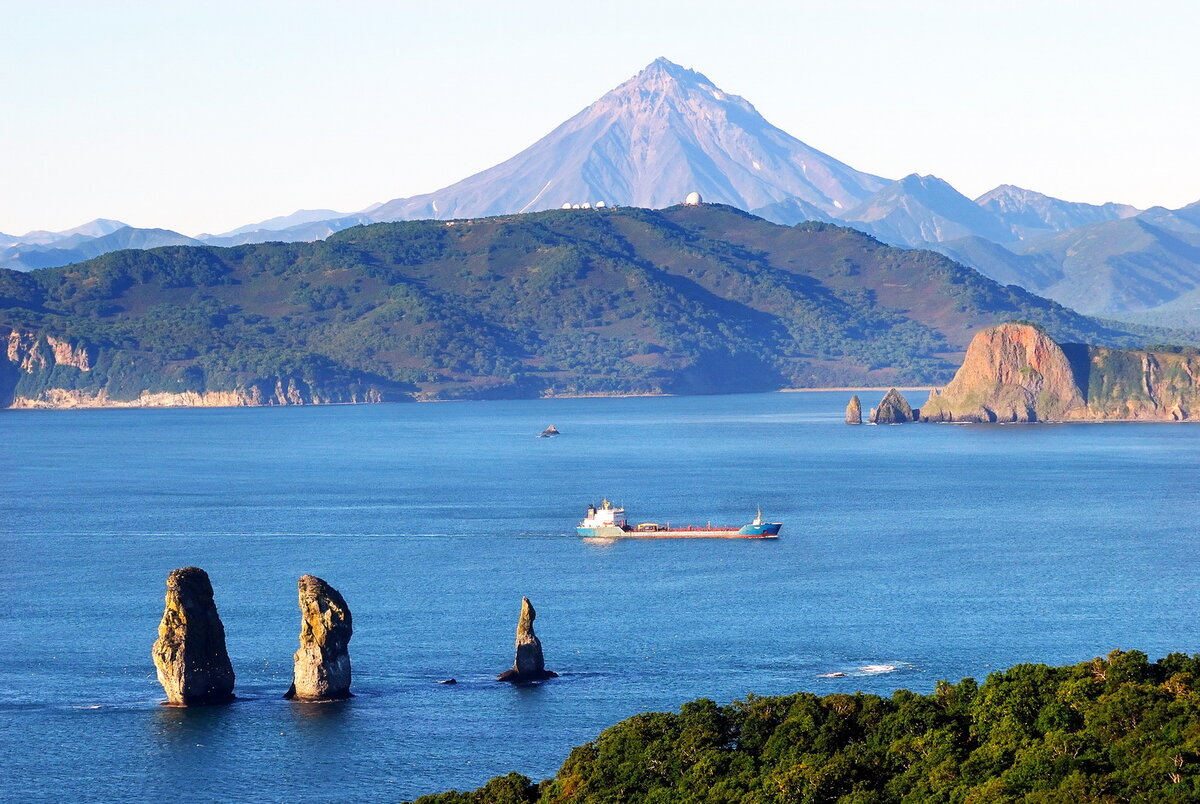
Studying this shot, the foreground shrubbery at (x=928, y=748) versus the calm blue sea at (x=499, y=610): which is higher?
the foreground shrubbery at (x=928, y=748)

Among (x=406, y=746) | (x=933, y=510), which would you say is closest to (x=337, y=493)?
(x=933, y=510)

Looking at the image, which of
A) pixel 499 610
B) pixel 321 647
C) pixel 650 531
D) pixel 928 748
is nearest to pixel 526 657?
pixel 321 647

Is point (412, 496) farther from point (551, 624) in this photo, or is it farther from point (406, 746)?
point (406, 746)

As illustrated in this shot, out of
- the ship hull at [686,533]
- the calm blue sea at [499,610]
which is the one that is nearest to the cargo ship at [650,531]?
the ship hull at [686,533]

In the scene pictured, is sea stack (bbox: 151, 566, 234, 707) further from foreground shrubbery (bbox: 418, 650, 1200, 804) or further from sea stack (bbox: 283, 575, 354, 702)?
foreground shrubbery (bbox: 418, 650, 1200, 804)

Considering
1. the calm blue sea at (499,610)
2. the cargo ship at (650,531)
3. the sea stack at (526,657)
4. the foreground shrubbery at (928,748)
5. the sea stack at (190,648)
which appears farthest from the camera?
the cargo ship at (650,531)

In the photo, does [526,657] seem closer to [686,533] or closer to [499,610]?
[499,610]

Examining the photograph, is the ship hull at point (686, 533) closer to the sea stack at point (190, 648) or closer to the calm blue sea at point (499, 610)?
the calm blue sea at point (499, 610)
